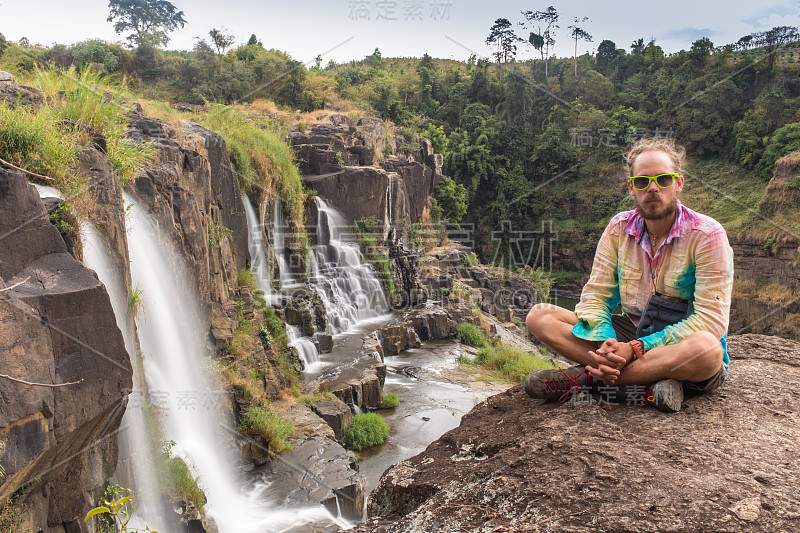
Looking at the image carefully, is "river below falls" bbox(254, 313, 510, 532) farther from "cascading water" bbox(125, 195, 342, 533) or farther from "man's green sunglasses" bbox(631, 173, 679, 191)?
"man's green sunglasses" bbox(631, 173, 679, 191)

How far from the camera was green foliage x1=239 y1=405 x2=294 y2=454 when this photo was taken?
6.94 meters

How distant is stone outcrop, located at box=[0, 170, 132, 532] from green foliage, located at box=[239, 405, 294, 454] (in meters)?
3.36

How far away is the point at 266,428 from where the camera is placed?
7.02m

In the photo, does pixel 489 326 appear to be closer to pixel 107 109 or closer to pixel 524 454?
pixel 107 109

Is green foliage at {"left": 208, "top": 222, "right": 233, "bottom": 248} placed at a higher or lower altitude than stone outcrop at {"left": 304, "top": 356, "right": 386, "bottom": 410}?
higher

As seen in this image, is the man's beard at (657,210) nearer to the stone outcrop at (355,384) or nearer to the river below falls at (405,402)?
the river below falls at (405,402)

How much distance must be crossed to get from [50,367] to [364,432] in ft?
19.8

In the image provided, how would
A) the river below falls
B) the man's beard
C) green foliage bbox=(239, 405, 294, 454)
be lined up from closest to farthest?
the man's beard
the river below falls
green foliage bbox=(239, 405, 294, 454)

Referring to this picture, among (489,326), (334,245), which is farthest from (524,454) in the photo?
(489,326)

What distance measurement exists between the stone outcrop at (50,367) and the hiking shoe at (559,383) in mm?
2538

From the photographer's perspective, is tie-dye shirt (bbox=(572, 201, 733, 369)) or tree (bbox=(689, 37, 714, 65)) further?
tree (bbox=(689, 37, 714, 65))

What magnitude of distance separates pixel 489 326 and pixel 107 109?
43.4 feet

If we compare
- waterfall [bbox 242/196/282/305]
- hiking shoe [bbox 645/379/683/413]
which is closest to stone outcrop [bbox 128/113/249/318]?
waterfall [bbox 242/196/282/305]

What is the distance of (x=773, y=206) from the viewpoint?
1073 inches
